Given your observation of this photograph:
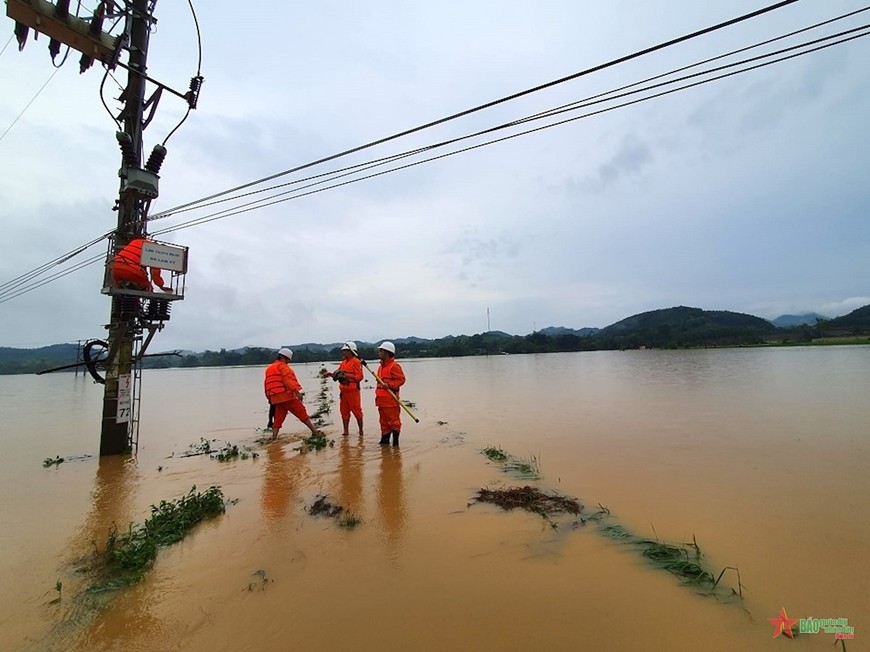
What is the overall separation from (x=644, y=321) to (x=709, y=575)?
478 ft

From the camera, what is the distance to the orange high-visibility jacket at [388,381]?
8.68 m

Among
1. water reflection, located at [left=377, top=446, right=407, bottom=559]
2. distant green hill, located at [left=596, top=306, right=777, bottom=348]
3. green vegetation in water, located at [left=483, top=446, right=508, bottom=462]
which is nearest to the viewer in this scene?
water reflection, located at [left=377, top=446, right=407, bottom=559]

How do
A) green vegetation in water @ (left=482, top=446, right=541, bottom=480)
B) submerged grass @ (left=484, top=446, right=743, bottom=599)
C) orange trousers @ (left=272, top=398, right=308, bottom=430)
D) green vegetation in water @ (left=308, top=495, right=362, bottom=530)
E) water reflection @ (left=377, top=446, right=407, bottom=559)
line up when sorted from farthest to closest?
orange trousers @ (left=272, top=398, right=308, bottom=430) → green vegetation in water @ (left=482, top=446, right=541, bottom=480) → green vegetation in water @ (left=308, top=495, right=362, bottom=530) → water reflection @ (left=377, top=446, right=407, bottom=559) → submerged grass @ (left=484, top=446, right=743, bottom=599)

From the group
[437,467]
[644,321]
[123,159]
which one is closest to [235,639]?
[437,467]

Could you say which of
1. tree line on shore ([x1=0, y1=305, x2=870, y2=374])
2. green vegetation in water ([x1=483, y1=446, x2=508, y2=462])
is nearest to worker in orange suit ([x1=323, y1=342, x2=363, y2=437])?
green vegetation in water ([x1=483, y1=446, x2=508, y2=462])

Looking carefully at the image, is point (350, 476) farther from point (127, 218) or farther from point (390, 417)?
point (127, 218)

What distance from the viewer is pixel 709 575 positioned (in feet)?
11.7

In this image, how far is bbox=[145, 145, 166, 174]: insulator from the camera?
9.16m

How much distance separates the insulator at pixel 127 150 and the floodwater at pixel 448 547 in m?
6.20

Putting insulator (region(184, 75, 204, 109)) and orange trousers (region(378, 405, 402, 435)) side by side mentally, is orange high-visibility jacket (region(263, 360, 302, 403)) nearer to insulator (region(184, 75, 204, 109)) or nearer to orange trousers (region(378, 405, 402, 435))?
orange trousers (region(378, 405, 402, 435))

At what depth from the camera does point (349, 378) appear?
32.6 feet

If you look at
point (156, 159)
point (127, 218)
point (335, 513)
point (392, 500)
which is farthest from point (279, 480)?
point (156, 159)

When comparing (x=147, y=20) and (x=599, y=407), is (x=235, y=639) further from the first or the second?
(x=599, y=407)

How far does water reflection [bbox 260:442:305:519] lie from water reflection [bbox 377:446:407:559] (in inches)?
50.8
